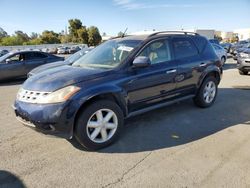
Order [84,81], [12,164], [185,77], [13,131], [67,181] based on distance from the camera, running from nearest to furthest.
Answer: [67,181]
[12,164]
[84,81]
[13,131]
[185,77]

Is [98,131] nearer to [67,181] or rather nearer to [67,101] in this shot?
[67,101]

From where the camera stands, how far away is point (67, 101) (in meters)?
3.68

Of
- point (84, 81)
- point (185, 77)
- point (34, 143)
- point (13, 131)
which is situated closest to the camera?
point (84, 81)

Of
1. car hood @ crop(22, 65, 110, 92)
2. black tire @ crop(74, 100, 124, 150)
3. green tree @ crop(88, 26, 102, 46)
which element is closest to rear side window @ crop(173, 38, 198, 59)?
car hood @ crop(22, 65, 110, 92)

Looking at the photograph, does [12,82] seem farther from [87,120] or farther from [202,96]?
[87,120]

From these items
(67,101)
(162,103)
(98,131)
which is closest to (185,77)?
(162,103)

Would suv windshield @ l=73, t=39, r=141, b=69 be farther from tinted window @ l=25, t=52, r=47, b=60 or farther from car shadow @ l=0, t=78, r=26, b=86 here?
tinted window @ l=25, t=52, r=47, b=60

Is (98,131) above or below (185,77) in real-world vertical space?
below

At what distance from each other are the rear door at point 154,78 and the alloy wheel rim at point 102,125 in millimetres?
498

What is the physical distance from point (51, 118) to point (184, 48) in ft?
11.0

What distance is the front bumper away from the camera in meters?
3.66

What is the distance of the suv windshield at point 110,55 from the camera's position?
4605 millimetres

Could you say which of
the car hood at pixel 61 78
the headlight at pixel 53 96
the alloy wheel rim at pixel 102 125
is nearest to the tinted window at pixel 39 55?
the car hood at pixel 61 78

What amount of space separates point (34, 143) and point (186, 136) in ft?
8.56
